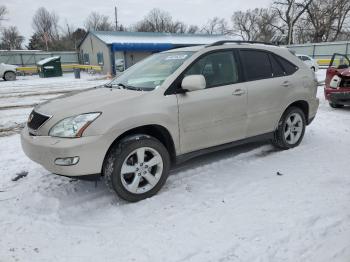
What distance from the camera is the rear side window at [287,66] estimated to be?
5.21 m

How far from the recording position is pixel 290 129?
17.7 ft

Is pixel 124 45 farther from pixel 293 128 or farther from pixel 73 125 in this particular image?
pixel 73 125

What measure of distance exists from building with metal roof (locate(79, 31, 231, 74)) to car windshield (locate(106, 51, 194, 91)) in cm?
2348

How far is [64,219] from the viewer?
11.3 feet

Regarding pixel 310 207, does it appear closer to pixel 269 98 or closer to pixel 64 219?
pixel 269 98

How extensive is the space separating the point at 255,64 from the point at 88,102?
8.25 ft

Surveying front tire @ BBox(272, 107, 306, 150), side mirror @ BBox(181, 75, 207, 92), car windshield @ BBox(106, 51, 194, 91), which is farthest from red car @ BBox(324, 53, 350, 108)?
side mirror @ BBox(181, 75, 207, 92)

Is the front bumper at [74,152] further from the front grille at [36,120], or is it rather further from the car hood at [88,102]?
the car hood at [88,102]

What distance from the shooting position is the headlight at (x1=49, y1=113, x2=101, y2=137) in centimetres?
337

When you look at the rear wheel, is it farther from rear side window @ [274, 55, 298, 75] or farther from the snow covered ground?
rear side window @ [274, 55, 298, 75]

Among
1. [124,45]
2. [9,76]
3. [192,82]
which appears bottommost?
[9,76]

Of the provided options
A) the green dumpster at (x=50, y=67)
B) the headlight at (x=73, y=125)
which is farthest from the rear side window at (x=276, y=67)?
the green dumpster at (x=50, y=67)

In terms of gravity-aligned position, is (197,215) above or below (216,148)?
below

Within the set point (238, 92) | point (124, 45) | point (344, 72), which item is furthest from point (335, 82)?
point (124, 45)
